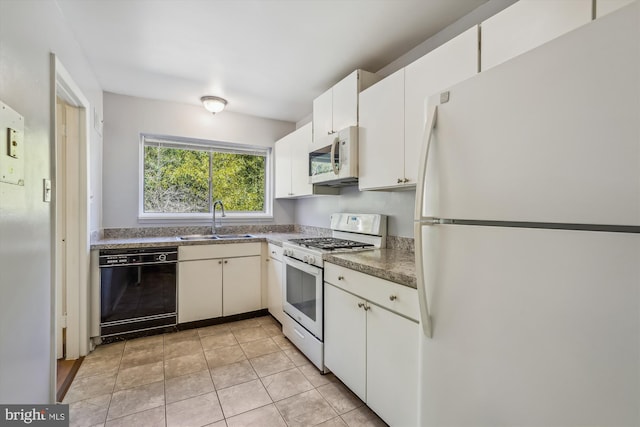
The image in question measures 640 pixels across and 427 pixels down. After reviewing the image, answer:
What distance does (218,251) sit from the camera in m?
2.97

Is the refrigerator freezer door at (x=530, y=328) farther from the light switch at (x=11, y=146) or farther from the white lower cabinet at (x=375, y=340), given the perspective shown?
the light switch at (x=11, y=146)

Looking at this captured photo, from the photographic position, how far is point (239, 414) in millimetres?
1662

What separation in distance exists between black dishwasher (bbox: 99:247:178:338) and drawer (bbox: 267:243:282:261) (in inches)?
36.4

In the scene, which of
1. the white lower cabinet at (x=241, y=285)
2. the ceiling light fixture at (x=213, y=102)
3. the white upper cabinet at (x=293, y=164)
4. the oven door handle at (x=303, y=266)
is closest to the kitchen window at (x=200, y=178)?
the white upper cabinet at (x=293, y=164)

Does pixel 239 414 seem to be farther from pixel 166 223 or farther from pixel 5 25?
pixel 166 223

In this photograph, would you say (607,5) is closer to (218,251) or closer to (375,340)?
(375,340)

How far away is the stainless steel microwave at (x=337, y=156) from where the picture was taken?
2.19m

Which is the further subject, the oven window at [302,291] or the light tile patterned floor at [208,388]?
the oven window at [302,291]

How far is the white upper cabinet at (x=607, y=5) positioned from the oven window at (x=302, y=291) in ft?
6.38

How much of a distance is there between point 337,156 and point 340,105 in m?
0.44

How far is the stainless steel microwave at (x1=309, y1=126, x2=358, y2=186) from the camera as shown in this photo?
2186mm

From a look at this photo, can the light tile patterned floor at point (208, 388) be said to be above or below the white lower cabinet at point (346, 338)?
below

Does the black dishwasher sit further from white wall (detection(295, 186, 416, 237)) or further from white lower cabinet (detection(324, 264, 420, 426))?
white lower cabinet (detection(324, 264, 420, 426))

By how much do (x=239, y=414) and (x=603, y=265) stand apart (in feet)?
6.05
